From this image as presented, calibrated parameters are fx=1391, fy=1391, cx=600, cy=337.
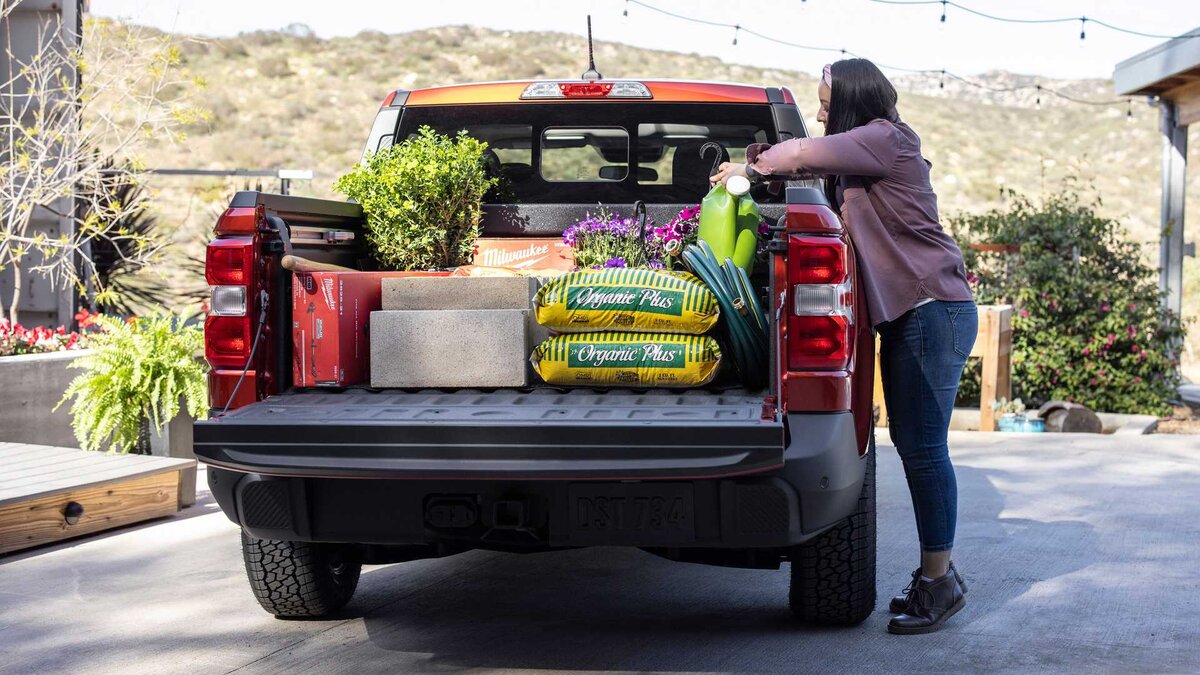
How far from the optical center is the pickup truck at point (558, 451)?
148 inches

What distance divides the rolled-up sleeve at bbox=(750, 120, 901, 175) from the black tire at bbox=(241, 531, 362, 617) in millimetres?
1974

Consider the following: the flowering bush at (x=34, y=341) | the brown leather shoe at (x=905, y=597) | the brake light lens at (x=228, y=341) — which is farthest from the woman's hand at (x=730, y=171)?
the flowering bush at (x=34, y=341)

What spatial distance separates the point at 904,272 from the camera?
15.6ft

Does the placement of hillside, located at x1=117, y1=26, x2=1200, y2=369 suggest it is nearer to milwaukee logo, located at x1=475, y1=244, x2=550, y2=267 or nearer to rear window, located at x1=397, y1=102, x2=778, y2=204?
rear window, located at x1=397, y1=102, x2=778, y2=204

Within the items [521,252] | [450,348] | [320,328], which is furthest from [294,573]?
[521,252]

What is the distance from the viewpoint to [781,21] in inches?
1676

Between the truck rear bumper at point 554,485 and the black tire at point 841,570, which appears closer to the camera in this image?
the truck rear bumper at point 554,485

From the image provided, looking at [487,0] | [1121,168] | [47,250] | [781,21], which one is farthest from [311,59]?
[47,250]

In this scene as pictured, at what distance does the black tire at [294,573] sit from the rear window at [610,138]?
6.07 feet

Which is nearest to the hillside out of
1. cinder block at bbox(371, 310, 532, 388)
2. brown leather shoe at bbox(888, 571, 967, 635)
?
cinder block at bbox(371, 310, 532, 388)

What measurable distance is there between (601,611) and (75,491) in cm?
277

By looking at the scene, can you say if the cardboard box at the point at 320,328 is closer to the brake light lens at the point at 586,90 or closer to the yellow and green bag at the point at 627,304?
the yellow and green bag at the point at 627,304

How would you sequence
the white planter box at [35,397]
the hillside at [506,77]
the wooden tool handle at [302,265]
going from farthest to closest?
the hillside at [506,77] → the white planter box at [35,397] → the wooden tool handle at [302,265]

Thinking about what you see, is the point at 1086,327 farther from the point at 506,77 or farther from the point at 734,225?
the point at 506,77
